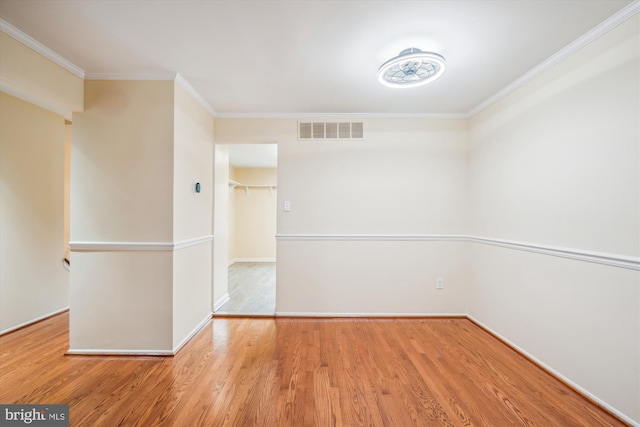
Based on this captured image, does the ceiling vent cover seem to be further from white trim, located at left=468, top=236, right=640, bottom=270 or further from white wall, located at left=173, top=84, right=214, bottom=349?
white trim, located at left=468, top=236, right=640, bottom=270

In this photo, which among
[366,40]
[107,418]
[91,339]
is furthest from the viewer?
[91,339]

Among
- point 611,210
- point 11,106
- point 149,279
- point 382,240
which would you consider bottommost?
point 149,279

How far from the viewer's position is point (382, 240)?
3.02 meters

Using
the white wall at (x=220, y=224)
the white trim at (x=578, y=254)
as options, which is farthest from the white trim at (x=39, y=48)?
the white trim at (x=578, y=254)

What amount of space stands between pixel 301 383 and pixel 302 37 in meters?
2.32

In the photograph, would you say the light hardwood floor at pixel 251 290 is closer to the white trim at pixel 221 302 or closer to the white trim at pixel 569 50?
the white trim at pixel 221 302

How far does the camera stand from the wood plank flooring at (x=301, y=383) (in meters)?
1.52

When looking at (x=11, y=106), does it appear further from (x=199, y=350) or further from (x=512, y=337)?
(x=512, y=337)

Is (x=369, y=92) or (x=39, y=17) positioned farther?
(x=369, y=92)

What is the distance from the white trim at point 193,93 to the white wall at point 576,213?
291cm

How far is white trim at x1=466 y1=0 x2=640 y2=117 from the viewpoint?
1.49 metres

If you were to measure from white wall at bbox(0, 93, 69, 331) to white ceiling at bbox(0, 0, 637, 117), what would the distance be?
130 cm

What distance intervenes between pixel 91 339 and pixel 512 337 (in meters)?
3.59

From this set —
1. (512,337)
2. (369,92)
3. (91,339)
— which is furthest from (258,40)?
(512,337)
